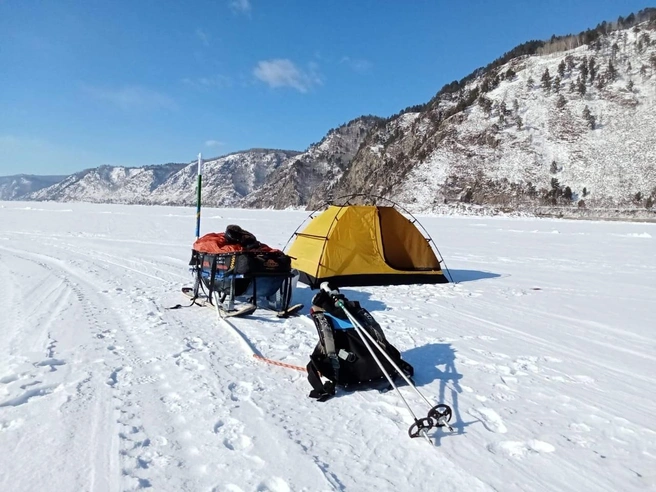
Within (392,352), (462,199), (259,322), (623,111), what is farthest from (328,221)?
(623,111)

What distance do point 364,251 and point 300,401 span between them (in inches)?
241

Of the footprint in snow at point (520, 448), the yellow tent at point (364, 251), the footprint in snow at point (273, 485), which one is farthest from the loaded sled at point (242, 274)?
the footprint in snow at point (520, 448)

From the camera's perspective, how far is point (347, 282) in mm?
9523

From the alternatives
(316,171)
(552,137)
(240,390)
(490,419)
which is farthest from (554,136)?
(316,171)

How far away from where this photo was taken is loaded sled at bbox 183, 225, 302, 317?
666 cm

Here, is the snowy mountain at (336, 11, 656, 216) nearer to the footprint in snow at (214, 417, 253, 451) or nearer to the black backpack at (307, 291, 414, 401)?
the black backpack at (307, 291, 414, 401)

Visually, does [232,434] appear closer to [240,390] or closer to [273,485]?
[273,485]

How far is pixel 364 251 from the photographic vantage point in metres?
9.74

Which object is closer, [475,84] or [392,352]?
[392,352]

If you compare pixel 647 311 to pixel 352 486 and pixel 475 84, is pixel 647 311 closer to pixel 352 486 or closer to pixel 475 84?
pixel 352 486

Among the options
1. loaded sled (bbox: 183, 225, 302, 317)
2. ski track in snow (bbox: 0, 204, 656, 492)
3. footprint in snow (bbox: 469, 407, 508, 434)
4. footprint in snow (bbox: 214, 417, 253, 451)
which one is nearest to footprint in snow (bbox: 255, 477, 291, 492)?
ski track in snow (bbox: 0, 204, 656, 492)

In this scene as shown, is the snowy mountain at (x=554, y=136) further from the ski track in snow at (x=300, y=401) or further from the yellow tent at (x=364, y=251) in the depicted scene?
the ski track in snow at (x=300, y=401)

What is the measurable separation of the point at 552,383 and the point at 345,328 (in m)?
2.31

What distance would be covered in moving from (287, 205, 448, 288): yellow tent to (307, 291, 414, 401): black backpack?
497cm
